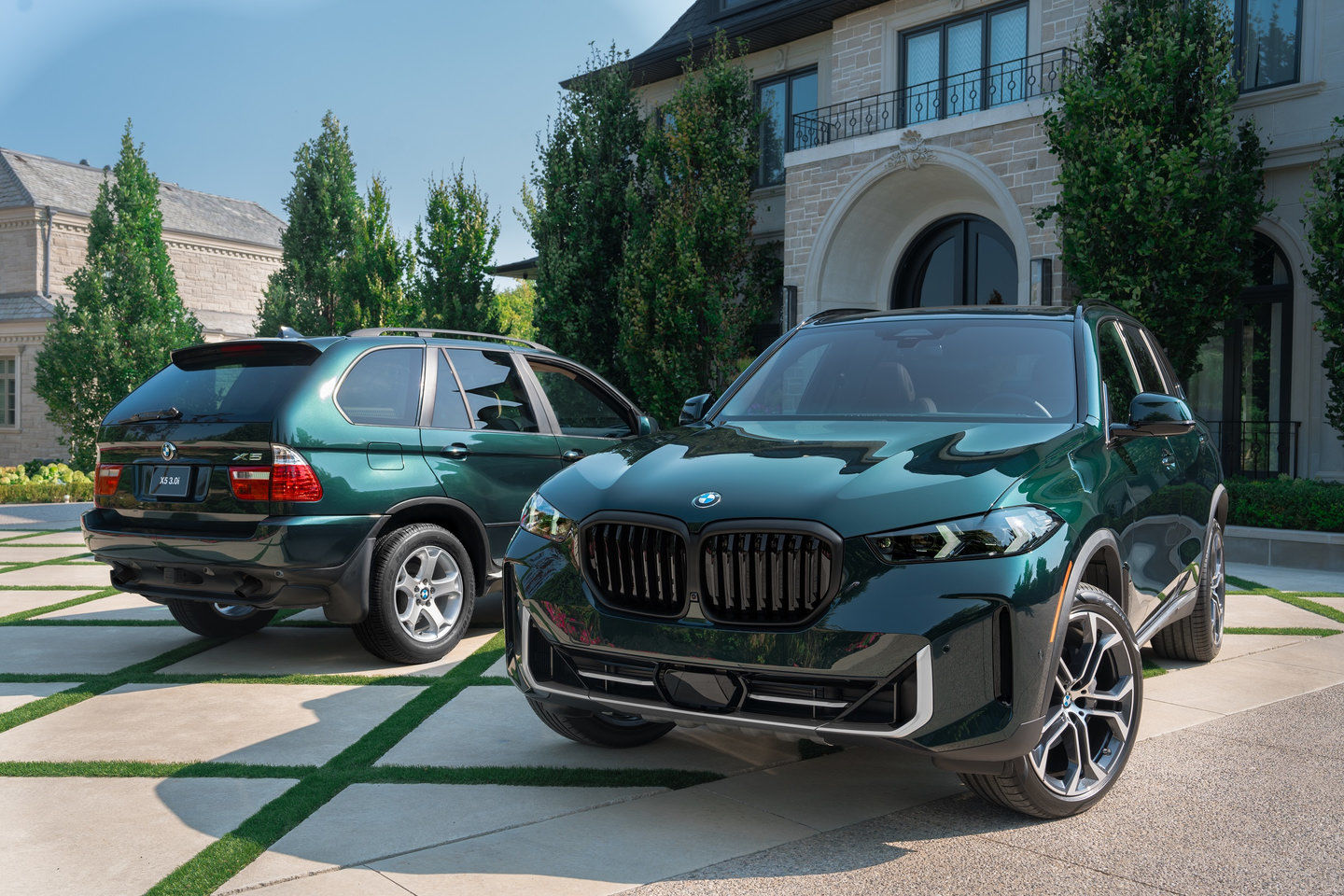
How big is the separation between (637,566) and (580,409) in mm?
4191

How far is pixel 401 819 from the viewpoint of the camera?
383cm

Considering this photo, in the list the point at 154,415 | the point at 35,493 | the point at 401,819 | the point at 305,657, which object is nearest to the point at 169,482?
the point at 154,415

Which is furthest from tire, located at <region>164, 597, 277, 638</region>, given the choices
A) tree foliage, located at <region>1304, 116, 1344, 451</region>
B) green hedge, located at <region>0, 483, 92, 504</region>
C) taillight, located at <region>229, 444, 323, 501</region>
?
green hedge, located at <region>0, 483, 92, 504</region>

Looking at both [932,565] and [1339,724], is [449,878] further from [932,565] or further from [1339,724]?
[1339,724]

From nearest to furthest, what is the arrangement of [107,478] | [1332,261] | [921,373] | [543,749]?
[543,749] → [921,373] → [107,478] → [1332,261]

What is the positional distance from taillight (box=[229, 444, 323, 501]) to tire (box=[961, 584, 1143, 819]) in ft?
11.9

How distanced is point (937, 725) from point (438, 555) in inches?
153

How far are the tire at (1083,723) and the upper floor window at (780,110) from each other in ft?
55.9

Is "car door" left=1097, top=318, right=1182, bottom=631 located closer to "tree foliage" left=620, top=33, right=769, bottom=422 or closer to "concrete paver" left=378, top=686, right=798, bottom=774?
"concrete paver" left=378, top=686, right=798, bottom=774

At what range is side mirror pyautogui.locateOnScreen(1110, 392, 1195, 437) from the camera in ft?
14.8

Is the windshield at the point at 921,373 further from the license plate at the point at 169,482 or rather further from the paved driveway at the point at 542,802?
the license plate at the point at 169,482

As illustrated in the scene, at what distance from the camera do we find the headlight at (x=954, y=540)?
3.36m

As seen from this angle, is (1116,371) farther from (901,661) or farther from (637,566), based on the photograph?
(637,566)

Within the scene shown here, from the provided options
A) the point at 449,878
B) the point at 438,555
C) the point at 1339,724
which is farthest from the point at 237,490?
the point at 1339,724
